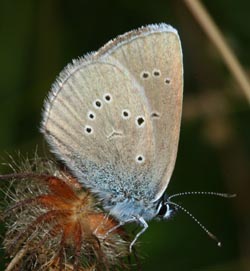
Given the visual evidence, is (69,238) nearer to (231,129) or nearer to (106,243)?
(106,243)

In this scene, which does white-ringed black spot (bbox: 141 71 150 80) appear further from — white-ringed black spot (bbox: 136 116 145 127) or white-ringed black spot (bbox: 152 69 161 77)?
white-ringed black spot (bbox: 136 116 145 127)

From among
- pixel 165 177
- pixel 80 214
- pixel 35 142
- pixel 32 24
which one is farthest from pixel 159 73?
pixel 32 24

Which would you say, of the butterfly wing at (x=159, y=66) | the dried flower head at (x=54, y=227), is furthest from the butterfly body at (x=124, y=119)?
the dried flower head at (x=54, y=227)

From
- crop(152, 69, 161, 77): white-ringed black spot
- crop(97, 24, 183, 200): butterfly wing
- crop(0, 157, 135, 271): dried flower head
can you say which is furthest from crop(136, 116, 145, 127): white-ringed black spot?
crop(0, 157, 135, 271): dried flower head

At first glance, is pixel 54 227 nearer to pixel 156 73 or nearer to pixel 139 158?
→ pixel 139 158

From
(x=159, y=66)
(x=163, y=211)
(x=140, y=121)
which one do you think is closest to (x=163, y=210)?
(x=163, y=211)

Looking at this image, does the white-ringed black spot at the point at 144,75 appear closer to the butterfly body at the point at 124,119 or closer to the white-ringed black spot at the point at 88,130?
the butterfly body at the point at 124,119
